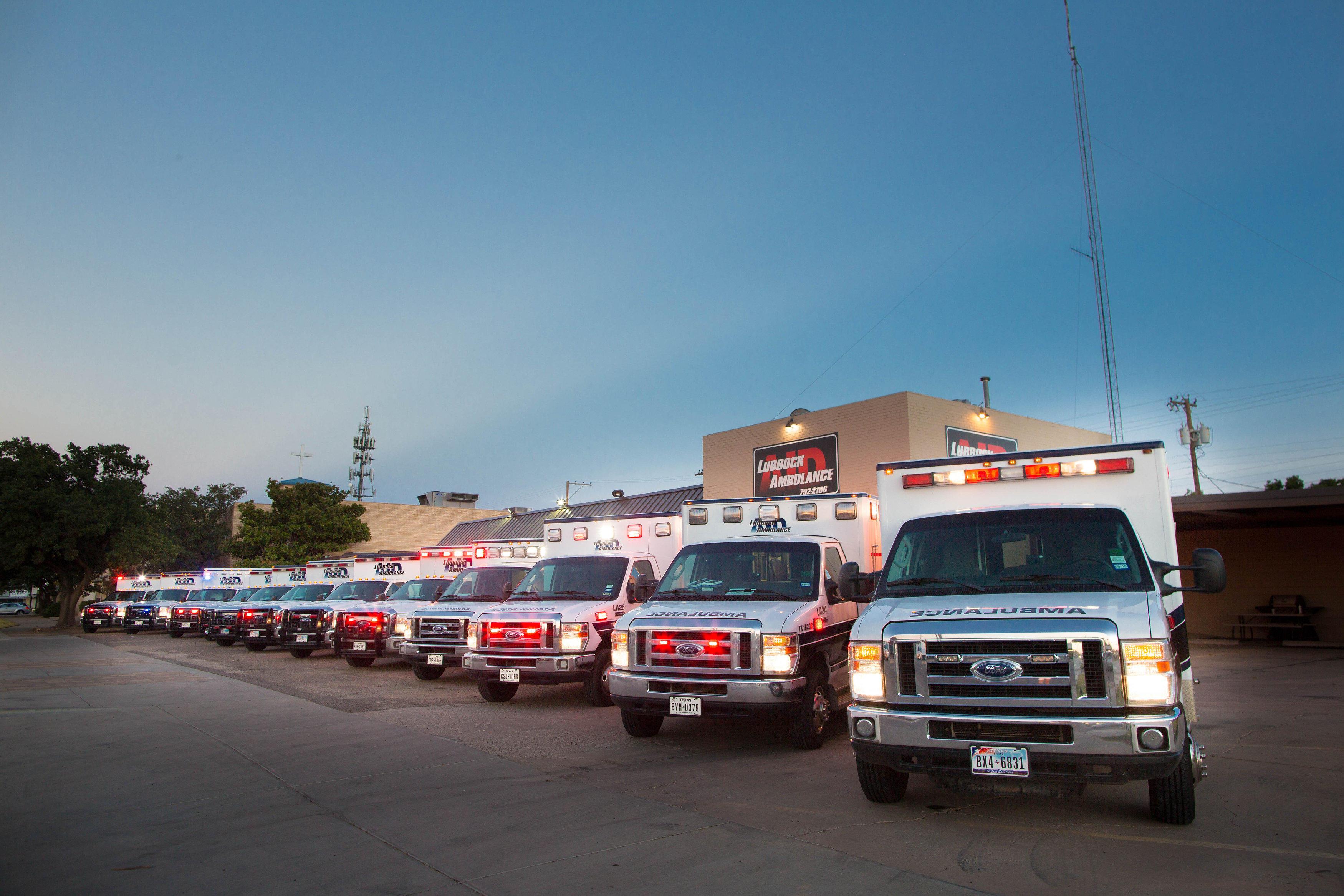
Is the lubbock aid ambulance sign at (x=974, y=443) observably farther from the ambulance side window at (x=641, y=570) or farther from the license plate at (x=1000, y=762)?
the license plate at (x=1000, y=762)

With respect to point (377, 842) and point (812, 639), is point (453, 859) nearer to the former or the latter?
point (377, 842)

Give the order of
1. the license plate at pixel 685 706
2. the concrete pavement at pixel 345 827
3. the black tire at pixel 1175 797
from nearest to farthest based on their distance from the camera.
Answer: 1. the concrete pavement at pixel 345 827
2. the black tire at pixel 1175 797
3. the license plate at pixel 685 706

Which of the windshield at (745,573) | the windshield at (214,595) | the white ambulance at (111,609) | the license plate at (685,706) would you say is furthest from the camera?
the white ambulance at (111,609)

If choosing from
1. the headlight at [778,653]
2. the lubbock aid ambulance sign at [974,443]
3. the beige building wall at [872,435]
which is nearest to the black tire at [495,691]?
the headlight at [778,653]

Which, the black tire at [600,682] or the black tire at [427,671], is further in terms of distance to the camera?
the black tire at [427,671]

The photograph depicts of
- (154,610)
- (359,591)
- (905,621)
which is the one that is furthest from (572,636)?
(154,610)

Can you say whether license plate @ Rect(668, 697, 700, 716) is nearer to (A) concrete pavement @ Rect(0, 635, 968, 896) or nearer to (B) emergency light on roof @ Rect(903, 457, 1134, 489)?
(A) concrete pavement @ Rect(0, 635, 968, 896)

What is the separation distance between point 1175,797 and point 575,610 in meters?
7.36

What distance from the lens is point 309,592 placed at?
70.4 ft

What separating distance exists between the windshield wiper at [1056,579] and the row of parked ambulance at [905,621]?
2cm

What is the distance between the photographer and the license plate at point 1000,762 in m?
5.18

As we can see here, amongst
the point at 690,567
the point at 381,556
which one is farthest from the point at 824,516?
the point at 381,556

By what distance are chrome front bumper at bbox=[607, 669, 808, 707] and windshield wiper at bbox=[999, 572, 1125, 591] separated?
8.55ft

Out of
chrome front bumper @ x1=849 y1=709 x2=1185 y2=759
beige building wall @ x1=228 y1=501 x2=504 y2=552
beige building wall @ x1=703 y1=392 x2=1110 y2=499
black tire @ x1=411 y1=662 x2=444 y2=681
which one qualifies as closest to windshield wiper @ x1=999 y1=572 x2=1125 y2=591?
chrome front bumper @ x1=849 y1=709 x2=1185 y2=759
